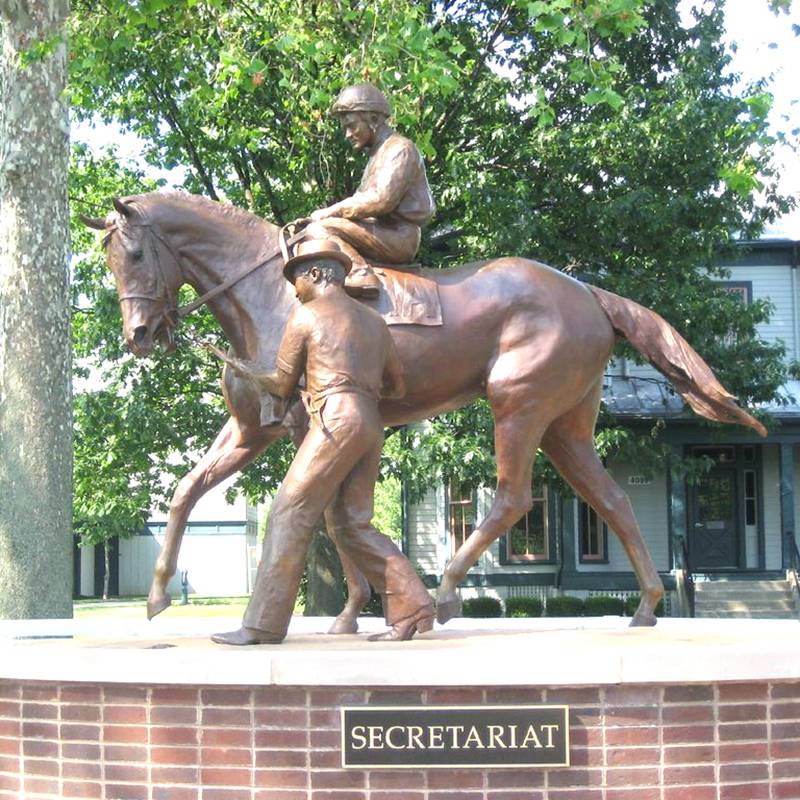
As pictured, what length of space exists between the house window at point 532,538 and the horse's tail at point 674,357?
19.0 metres

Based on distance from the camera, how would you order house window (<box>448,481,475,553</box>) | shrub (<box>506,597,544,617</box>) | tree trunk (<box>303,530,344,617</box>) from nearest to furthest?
1. tree trunk (<box>303,530,344,617</box>)
2. shrub (<box>506,597,544,617</box>)
3. house window (<box>448,481,475,553</box>)

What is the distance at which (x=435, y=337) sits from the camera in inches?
275

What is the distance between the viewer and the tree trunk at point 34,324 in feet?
35.4

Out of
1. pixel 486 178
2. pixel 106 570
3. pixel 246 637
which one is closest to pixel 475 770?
pixel 246 637

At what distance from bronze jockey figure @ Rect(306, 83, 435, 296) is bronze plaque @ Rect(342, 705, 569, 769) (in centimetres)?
259

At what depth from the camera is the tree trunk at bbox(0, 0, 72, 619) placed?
10.8m

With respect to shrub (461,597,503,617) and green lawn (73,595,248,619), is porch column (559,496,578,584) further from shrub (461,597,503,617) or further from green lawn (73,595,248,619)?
green lawn (73,595,248,619)

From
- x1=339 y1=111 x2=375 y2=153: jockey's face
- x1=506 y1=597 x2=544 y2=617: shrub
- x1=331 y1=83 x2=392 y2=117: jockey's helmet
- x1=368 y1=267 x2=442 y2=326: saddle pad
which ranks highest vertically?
x1=331 y1=83 x2=392 y2=117: jockey's helmet

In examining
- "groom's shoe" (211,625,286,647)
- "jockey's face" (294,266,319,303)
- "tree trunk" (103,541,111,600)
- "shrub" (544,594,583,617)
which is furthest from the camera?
"tree trunk" (103,541,111,600)

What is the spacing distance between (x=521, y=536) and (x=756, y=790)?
21.3m

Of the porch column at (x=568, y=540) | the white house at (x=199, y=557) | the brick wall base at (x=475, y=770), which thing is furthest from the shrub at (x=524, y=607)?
the white house at (x=199, y=557)

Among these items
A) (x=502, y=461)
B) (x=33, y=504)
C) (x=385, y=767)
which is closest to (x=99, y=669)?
(x=385, y=767)

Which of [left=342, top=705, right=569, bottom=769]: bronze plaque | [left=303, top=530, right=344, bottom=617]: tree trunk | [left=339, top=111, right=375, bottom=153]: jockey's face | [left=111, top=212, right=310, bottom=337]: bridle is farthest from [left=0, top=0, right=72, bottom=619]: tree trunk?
[left=303, top=530, right=344, bottom=617]: tree trunk

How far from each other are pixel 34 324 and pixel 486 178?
710cm
